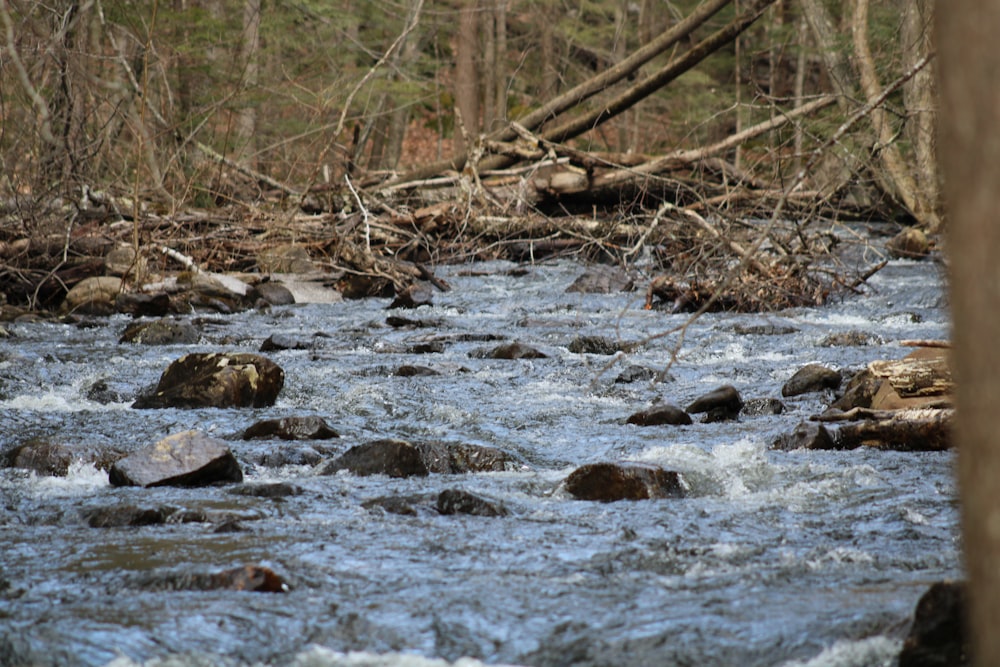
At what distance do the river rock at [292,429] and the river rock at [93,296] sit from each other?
216 inches

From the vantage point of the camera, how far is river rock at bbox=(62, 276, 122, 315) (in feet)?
33.8

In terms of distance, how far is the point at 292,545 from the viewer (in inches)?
142

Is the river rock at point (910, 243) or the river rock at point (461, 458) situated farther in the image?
the river rock at point (910, 243)

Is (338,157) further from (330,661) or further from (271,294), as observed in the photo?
(330,661)

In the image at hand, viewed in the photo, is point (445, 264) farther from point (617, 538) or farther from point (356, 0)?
point (617, 538)

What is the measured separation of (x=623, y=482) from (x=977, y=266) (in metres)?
3.09

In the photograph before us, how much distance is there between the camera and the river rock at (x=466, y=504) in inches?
160

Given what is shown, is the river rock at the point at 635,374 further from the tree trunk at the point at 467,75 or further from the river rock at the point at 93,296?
the tree trunk at the point at 467,75

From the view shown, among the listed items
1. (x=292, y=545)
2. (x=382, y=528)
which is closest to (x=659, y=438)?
(x=382, y=528)

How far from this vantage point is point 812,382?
6465 millimetres

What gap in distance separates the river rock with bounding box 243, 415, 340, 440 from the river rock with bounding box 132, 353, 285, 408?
849 mm

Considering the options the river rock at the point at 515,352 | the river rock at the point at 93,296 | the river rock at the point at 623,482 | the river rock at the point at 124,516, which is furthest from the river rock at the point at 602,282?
the river rock at the point at 124,516

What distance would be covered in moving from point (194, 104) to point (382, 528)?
12126 millimetres

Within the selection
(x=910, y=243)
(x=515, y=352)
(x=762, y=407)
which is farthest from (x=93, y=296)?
(x=910, y=243)
